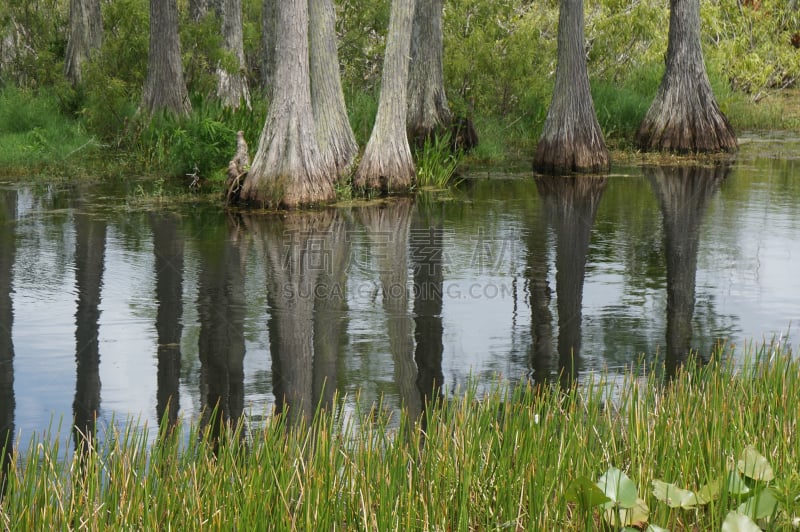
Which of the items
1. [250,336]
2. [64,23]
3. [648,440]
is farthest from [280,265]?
[64,23]

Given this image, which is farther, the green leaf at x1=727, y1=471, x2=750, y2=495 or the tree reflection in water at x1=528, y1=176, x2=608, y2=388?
the tree reflection in water at x1=528, y1=176, x2=608, y2=388

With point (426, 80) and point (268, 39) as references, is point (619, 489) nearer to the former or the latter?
point (426, 80)

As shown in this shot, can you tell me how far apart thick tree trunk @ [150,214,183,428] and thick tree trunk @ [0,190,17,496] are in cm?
90

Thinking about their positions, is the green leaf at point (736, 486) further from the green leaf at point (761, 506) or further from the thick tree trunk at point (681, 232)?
the thick tree trunk at point (681, 232)

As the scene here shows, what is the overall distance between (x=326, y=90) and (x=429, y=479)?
43.8 feet

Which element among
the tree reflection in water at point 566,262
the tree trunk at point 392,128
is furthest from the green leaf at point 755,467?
the tree trunk at point 392,128

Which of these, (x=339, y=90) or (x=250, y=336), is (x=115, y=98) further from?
(x=250, y=336)

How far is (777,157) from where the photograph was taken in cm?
2328

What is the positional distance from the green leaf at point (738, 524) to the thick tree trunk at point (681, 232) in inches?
121

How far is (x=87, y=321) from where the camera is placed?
9.84 m

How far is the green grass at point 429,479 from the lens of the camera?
4531 millimetres

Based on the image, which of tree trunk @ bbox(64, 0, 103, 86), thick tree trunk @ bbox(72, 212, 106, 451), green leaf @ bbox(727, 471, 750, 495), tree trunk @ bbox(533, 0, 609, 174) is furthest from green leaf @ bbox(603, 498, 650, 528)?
tree trunk @ bbox(64, 0, 103, 86)

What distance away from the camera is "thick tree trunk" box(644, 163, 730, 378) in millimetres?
9289

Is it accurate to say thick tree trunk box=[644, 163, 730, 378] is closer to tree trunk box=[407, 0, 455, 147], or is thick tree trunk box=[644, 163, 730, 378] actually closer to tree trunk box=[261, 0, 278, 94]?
tree trunk box=[407, 0, 455, 147]
